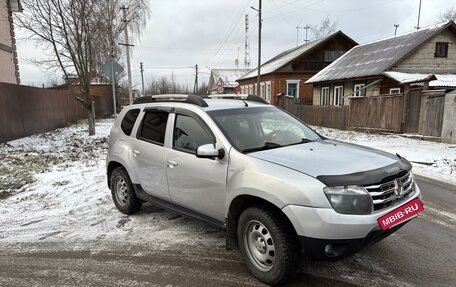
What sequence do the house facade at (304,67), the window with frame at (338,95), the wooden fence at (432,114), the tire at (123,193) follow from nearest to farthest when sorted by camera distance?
the tire at (123,193) → the wooden fence at (432,114) → the window with frame at (338,95) → the house facade at (304,67)

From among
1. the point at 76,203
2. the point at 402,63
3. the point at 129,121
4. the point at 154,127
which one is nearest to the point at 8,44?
the point at 76,203

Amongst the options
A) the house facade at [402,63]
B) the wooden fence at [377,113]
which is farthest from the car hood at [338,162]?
the house facade at [402,63]

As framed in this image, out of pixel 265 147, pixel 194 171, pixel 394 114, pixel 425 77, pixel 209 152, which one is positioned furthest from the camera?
pixel 394 114

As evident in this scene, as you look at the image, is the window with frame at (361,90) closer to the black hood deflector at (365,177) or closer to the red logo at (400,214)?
the red logo at (400,214)

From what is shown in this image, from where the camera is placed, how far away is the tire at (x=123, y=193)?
17.6 feet

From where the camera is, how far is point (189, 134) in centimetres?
432

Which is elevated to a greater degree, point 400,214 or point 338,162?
point 338,162

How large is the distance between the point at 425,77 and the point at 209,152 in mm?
15588

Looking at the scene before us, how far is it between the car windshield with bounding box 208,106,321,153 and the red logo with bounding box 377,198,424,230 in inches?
51.6

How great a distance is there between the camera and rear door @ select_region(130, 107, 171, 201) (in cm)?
463

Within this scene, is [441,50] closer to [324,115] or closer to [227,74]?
[324,115]

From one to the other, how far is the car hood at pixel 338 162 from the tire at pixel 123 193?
246cm

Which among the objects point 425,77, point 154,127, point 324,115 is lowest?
point 324,115

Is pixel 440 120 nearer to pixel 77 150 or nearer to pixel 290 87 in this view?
pixel 77 150
